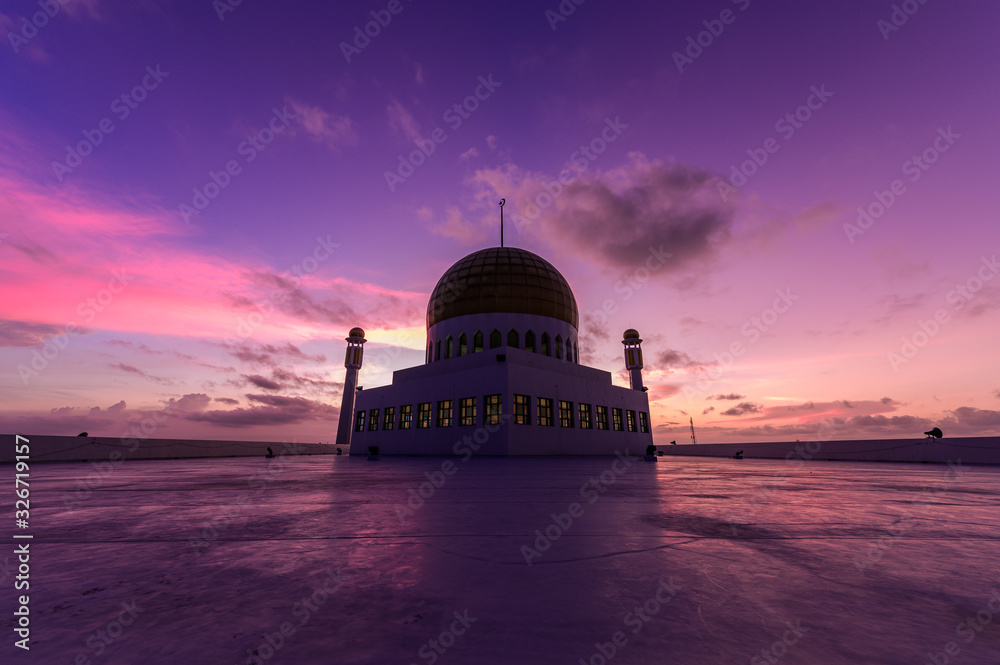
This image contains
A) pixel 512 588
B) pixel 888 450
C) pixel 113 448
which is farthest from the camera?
pixel 113 448

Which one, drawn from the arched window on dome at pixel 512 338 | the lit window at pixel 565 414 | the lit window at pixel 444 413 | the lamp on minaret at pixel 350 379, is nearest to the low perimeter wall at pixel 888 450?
the lit window at pixel 565 414

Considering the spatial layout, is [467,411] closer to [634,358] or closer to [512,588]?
[512,588]

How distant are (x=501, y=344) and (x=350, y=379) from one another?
101ft

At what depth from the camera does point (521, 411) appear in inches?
1184

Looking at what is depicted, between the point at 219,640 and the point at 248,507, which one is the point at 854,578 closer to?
the point at 219,640

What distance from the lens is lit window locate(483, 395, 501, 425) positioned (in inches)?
1169

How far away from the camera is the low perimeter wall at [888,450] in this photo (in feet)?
59.5

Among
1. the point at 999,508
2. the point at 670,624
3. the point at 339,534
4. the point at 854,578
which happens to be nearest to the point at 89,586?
the point at 339,534

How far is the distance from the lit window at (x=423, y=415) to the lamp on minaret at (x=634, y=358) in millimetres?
33941

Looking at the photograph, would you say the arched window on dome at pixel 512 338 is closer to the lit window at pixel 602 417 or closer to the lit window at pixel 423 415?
the lit window at pixel 602 417

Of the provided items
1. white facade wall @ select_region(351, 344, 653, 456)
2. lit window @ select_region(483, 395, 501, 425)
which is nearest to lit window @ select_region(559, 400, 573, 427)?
white facade wall @ select_region(351, 344, 653, 456)

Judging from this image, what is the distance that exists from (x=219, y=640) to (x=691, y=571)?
232 centimetres

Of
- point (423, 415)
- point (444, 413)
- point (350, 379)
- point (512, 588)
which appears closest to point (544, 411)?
point (444, 413)

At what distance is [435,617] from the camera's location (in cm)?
186
